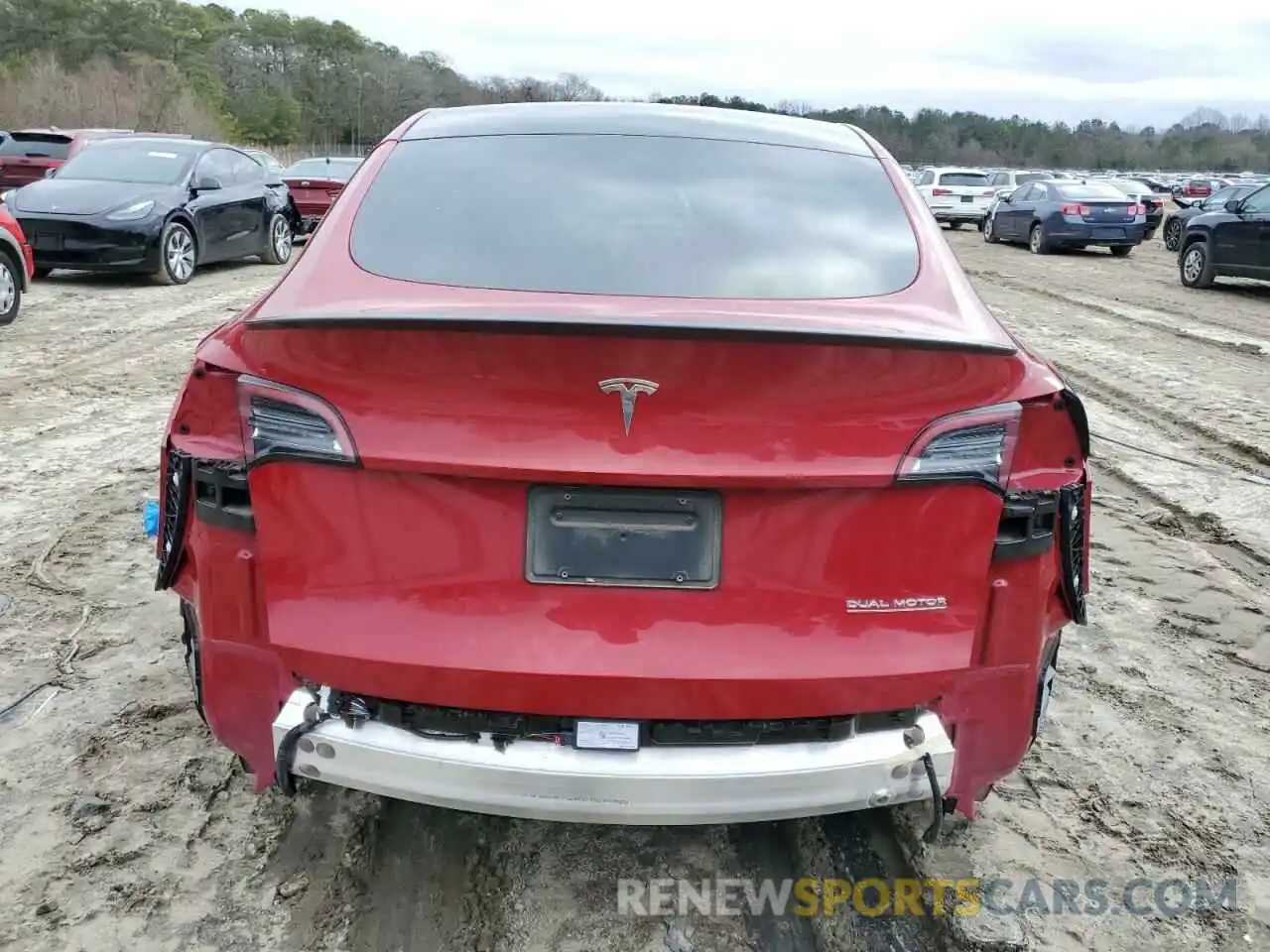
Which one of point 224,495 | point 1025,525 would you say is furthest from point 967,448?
point 224,495

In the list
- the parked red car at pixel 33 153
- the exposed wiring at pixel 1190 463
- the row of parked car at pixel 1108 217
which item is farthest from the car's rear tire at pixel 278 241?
the exposed wiring at pixel 1190 463

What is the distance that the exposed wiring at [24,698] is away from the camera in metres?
3.35

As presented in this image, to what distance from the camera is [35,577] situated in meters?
4.39

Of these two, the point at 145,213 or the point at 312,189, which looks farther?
the point at 312,189

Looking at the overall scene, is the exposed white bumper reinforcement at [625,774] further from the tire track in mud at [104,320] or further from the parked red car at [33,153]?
the parked red car at [33,153]

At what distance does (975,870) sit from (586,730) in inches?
46.0

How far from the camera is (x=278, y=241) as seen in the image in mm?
15367

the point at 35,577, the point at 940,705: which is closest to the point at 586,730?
the point at 940,705

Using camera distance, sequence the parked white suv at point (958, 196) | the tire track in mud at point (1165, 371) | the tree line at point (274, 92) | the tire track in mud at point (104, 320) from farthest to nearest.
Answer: the tree line at point (274, 92)
the parked white suv at point (958, 196)
the tire track in mud at point (104, 320)
the tire track in mud at point (1165, 371)

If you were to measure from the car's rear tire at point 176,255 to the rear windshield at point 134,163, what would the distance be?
0.58m

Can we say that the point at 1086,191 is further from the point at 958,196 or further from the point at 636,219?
the point at 636,219

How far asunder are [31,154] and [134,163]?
4966 mm

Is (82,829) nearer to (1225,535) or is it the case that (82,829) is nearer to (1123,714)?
(1123,714)

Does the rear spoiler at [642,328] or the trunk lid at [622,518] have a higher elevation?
the rear spoiler at [642,328]
